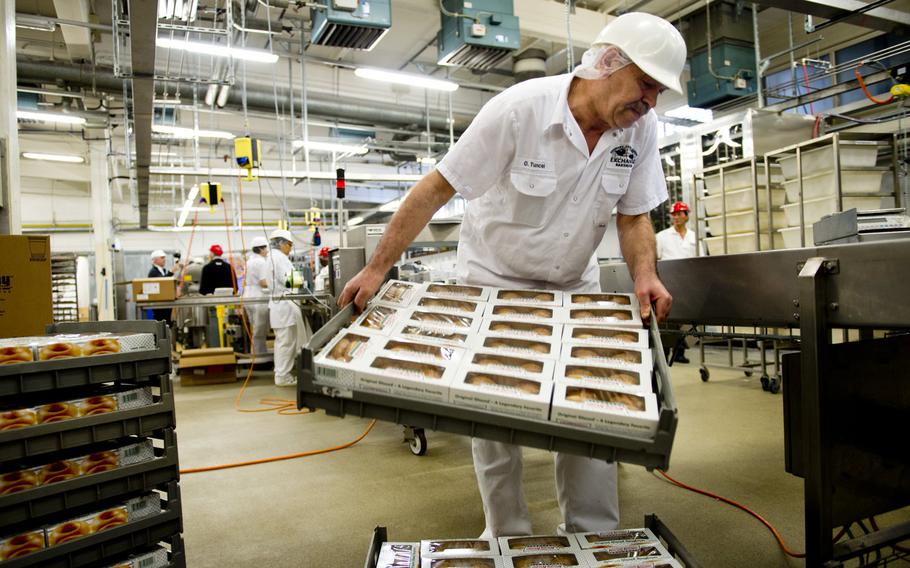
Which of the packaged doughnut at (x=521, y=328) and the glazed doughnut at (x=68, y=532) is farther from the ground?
the packaged doughnut at (x=521, y=328)

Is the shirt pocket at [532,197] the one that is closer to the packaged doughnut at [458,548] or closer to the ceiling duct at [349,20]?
the packaged doughnut at [458,548]

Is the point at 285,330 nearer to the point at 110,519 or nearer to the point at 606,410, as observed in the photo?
the point at 110,519

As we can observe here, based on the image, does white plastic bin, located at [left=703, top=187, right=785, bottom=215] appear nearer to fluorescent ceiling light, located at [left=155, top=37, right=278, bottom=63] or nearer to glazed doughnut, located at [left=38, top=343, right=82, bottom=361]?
fluorescent ceiling light, located at [left=155, top=37, right=278, bottom=63]

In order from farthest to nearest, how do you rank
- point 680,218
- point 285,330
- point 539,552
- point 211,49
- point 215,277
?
point 215,277 → point 285,330 → point 680,218 → point 211,49 → point 539,552

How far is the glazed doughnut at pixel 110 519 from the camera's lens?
139cm

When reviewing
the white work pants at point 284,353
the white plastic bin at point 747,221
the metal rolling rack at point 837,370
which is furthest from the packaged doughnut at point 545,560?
the white work pants at point 284,353

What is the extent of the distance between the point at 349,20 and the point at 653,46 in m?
3.65

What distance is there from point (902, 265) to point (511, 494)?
1069 millimetres

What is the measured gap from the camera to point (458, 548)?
1.39 meters

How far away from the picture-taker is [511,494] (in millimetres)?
1577

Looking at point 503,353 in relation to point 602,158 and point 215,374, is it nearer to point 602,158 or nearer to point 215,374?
point 602,158

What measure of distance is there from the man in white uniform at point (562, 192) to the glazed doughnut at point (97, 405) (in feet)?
2.38

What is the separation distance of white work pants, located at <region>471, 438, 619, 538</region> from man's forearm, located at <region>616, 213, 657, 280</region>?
56cm

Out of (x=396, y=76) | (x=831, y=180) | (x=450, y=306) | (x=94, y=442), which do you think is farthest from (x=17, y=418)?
(x=396, y=76)
